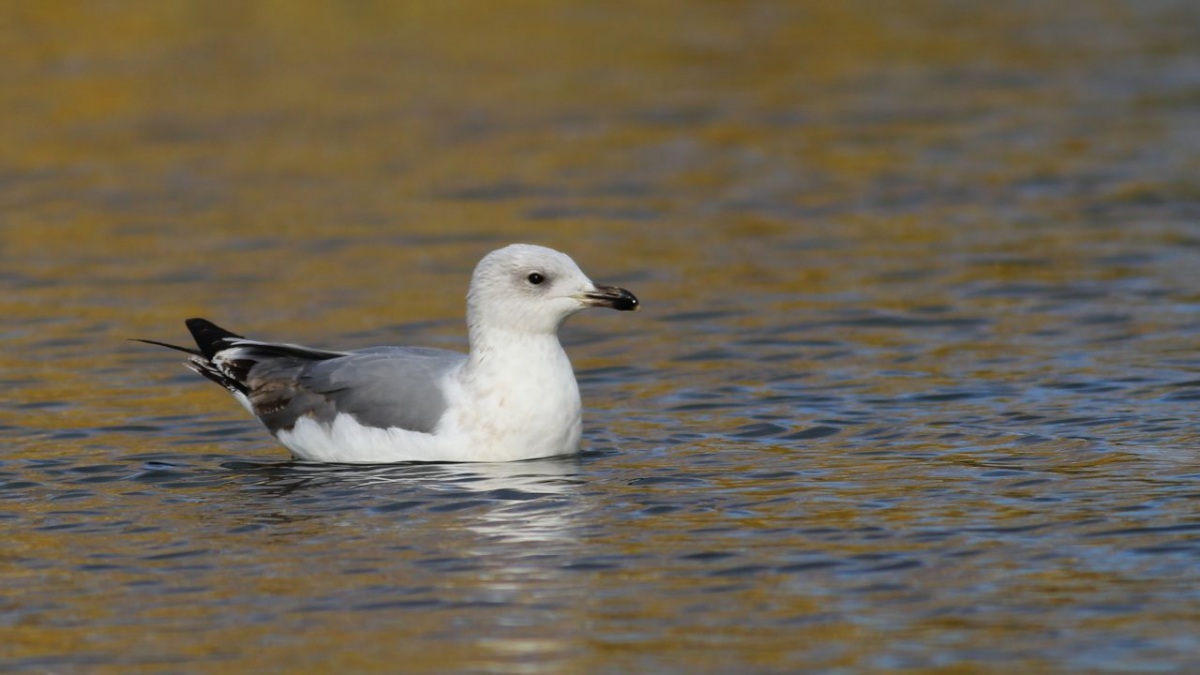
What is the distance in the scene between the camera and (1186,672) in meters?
7.55

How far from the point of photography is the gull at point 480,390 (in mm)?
11164

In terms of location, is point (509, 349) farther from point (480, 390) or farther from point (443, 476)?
point (443, 476)

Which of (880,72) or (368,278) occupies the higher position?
(880,72)

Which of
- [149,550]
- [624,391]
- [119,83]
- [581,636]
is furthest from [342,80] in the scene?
[581,636]

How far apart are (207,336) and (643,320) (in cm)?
384

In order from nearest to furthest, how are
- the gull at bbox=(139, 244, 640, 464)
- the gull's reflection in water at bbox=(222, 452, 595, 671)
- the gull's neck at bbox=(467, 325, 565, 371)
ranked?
the gull's reflection in water at bbox=(222, 452, 595, 671) → the gull at bbox=(139, 244, 640, 464) → the gull's neck at bbox=(467, 325, 565, 371)

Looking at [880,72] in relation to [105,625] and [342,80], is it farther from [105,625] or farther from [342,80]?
[105,625]

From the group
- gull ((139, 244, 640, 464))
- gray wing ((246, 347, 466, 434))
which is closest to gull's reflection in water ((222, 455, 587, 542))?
gull ((139, 244, 640, 464))

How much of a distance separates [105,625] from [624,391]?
5.30 meters

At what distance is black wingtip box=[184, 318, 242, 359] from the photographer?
12523 millimetres

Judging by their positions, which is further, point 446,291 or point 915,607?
point 446,291

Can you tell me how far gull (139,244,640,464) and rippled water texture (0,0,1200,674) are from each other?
19 centimetres

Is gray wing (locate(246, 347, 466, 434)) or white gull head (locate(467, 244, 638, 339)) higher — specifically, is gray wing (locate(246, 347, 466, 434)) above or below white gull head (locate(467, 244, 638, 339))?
below

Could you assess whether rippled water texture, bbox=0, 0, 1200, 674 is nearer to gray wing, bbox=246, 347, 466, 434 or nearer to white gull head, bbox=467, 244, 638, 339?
gray wing, bbox=246, 347, 466, 434
